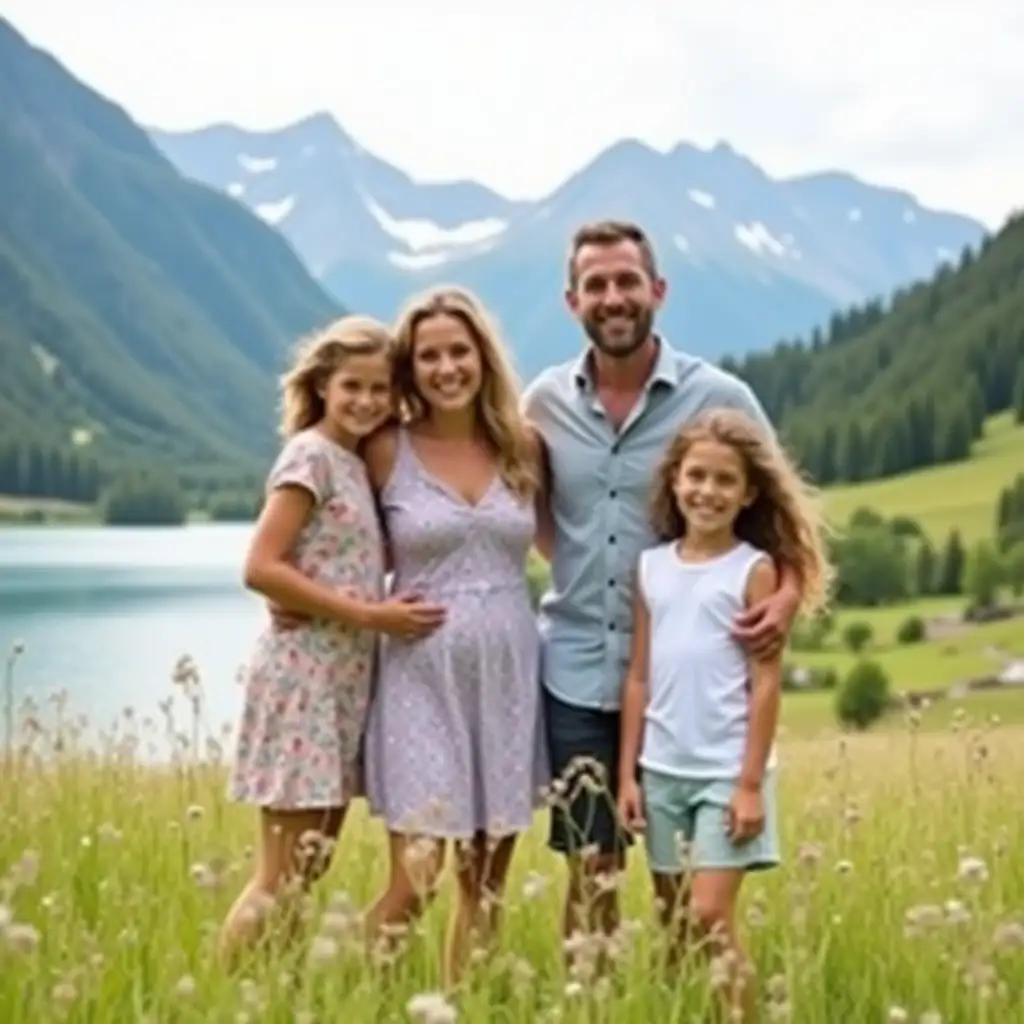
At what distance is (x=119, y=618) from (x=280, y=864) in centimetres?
10765

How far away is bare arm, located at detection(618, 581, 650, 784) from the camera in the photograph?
214 inches

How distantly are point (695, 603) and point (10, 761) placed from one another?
3.73m

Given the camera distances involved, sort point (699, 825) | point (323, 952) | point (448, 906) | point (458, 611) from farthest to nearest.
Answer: point (448, 906), point (458, 611), point (699, 825), point (323, 952)

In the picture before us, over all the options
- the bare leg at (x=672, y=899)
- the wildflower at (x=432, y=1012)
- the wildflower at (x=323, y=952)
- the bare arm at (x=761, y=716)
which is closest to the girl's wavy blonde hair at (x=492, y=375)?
the bare arm at (x=761, y=716)

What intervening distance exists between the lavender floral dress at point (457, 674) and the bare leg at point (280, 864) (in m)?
0.18

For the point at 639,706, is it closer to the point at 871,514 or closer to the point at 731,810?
the point at 731,810

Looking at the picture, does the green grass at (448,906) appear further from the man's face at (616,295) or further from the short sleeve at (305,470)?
the man's face at (616,295)

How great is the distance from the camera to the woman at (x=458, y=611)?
17.6ft

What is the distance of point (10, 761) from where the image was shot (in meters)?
7.80

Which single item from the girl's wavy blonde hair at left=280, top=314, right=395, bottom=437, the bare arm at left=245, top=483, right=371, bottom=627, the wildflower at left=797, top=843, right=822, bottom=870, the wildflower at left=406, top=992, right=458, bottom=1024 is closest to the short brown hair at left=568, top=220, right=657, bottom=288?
the girl's wavy blonde hair at left=280, top=314, right=395, bottom=437

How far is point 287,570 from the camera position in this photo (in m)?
5.25

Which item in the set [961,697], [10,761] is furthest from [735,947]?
[961,697]

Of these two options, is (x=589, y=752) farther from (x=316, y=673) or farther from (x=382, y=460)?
(x=382, y=460)

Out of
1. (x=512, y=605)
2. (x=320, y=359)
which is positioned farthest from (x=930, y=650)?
(x=320, y=359)
